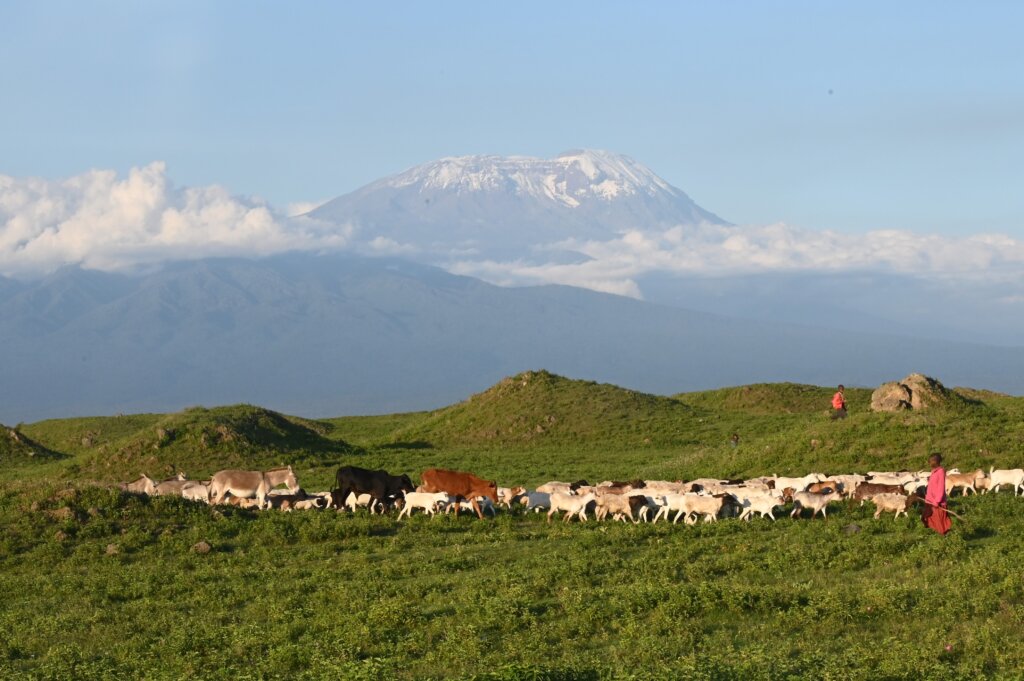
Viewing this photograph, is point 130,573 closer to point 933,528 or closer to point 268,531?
point 268,531

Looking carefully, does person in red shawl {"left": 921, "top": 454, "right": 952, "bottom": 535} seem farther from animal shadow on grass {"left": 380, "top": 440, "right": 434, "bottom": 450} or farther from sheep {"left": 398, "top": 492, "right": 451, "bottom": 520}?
animal shadow on grass {"left": 380, "top": 440, "right": 434, "bottom": 450}

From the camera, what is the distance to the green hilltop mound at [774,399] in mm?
60362

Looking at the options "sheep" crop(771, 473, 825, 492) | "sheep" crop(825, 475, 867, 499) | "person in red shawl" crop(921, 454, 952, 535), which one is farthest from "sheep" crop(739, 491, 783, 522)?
"person in red shawl" crop(921, 454, 952, 535)

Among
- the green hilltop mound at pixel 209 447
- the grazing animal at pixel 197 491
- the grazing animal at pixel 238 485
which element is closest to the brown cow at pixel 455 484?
the grazing animal at pixel 238 485

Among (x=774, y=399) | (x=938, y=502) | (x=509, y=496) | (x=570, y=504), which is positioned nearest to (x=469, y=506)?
(x=509, y=496)

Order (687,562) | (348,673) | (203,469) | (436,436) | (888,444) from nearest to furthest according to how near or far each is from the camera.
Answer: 1. (348,673)
2. (687,562)
3. (888,444)
4. (203,469)
5. (436,436)

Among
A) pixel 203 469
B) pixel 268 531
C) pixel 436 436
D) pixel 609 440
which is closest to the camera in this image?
pixel 268 531

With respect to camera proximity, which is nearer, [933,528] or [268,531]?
[933,528]

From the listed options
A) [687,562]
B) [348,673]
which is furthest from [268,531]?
[348,673]

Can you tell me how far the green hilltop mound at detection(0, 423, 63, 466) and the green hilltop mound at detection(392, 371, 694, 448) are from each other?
17.3 m

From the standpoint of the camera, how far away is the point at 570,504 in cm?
2691

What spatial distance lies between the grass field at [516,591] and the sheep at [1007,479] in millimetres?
2516

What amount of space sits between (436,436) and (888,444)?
26253 millimetres

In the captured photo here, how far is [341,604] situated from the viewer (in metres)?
18.2
